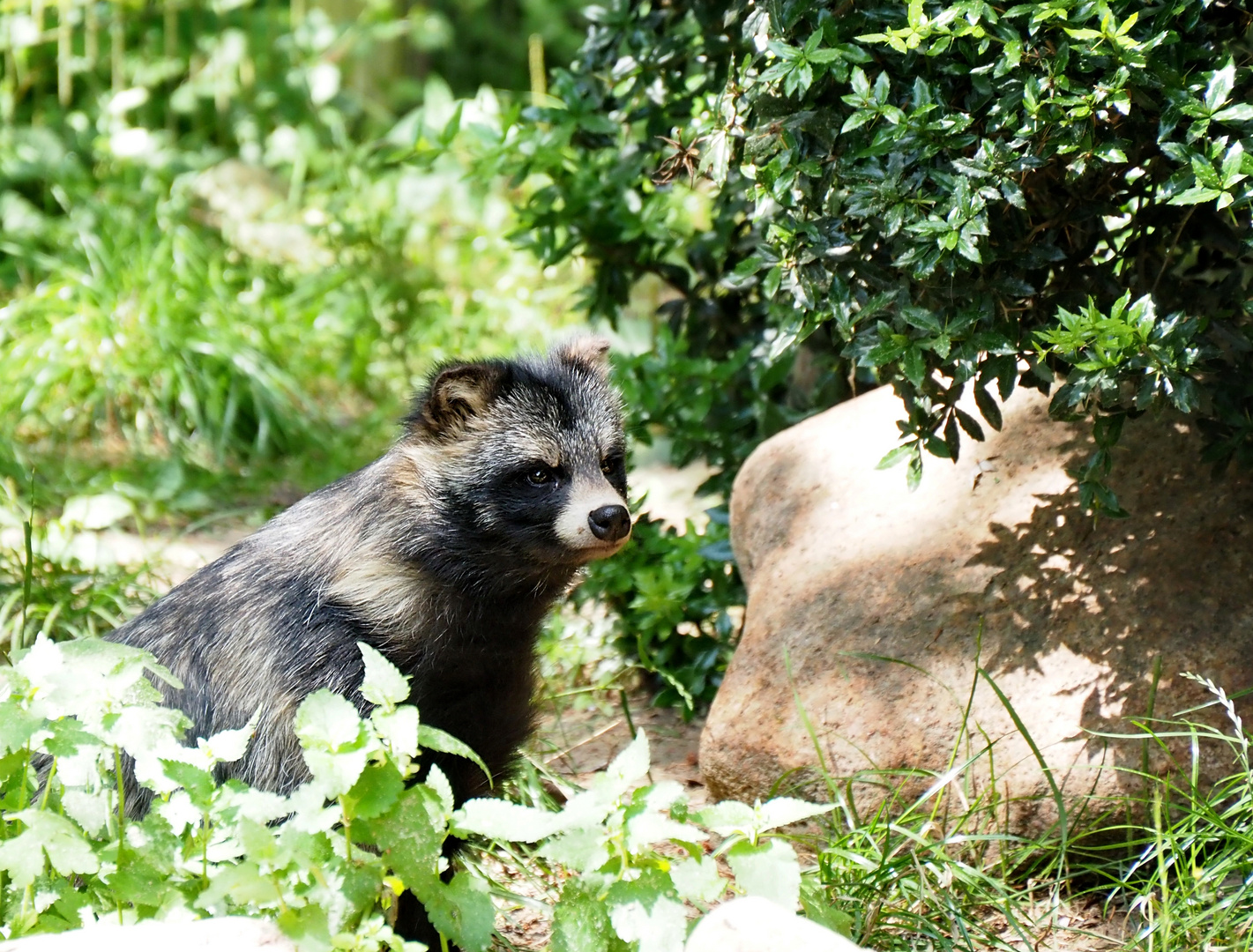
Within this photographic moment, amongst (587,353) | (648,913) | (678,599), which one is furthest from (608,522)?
(678,599)

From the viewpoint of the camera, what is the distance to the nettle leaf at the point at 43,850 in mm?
2496

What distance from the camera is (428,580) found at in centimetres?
341

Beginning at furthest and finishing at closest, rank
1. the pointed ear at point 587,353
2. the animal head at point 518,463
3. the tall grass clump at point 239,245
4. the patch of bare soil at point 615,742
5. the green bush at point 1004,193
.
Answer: the tall grass clump at point 239,245 < the patch of bare soil at point 615,742 < the pointed ear at point 587,353 < the animal head at point 518,463 < the green bush at point 1004,193

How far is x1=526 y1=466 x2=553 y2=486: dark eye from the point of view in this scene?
3520mm

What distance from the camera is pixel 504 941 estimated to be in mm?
3203

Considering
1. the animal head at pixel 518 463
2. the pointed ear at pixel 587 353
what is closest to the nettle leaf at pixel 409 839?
the animal head at pixel 518 463

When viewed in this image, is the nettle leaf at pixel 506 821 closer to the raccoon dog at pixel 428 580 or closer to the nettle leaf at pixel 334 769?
the nettle leaf at pixel 334 769

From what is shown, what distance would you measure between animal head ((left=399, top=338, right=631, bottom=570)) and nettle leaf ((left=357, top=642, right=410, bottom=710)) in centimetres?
93

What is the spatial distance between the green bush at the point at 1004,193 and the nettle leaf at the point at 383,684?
1.46 m

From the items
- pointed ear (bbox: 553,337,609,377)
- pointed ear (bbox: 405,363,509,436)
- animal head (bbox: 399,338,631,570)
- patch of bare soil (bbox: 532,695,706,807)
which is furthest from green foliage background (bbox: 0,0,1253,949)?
pointed ear (bbox: 405,363,509,436)

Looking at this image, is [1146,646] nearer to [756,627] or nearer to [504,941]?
[756,627]

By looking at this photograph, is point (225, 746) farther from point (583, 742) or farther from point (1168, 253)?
point (1168, 253)

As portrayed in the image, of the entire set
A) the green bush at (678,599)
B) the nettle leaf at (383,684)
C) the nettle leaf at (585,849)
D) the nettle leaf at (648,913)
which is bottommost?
the green bush at (678,599)

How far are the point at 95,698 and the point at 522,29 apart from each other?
1082cm
